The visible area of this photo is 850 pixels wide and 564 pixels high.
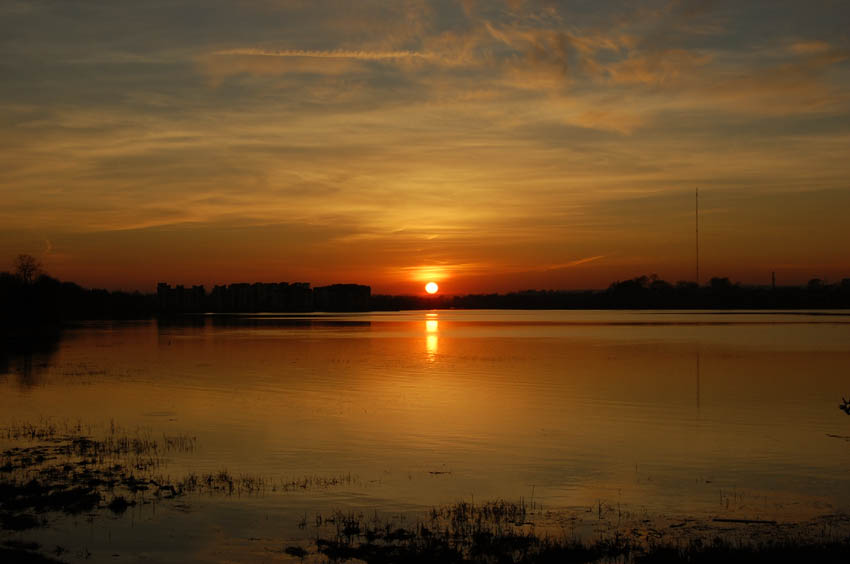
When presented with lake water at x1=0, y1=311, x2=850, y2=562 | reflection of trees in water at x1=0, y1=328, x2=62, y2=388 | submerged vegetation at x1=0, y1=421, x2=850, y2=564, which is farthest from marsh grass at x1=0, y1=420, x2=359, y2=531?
reflection of trees in water at x1=0, y1=328, x2=62, y2=388

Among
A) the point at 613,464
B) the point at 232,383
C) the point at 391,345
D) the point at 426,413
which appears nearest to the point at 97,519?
the point at 613,464

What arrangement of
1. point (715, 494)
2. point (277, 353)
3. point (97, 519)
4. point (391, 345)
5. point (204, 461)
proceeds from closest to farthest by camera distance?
point (97, 519), point (715, 494), point (204, 461), point (277, 353), point (391, 345)

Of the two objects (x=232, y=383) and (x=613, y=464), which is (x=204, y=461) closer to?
(x=613, y=464)

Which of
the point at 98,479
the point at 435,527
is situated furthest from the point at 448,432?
the point at 98,479

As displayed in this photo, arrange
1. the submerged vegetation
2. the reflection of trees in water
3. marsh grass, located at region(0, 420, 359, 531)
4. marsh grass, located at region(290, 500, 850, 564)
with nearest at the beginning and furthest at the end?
marsh grass, located at region(290, 500, 850, 564)
the submerged vegetation
marsh grass, located at region(0, 420, 359, 531)
the reflection of trees in water

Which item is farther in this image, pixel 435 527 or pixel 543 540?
pixel 435 527

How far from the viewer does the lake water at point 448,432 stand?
17.7m

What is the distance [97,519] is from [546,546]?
941 cm

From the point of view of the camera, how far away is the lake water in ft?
58.0

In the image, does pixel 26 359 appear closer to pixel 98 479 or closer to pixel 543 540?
pixel 98 479

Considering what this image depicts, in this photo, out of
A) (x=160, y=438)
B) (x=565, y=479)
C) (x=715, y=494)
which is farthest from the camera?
(x=160, y=438)

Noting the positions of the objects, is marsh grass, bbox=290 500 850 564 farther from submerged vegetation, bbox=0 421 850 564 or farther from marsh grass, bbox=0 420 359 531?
marsh grass, bbox=0 420 359 531

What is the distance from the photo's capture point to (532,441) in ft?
89.7

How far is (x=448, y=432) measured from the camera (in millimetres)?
29422
